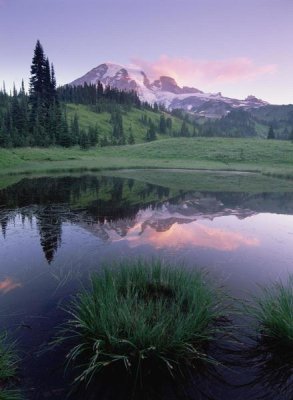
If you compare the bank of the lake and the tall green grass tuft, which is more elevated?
the bank of the lake

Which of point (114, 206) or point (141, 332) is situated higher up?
point (141, 332)

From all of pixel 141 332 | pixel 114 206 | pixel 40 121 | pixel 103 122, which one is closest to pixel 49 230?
pixel 114 206

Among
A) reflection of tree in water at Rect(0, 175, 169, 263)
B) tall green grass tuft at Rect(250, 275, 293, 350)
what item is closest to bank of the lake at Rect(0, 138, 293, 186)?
reflection of tree in water at Rect(0, 175, 169, 263)

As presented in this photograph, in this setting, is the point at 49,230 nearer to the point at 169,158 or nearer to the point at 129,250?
the point at 129,250

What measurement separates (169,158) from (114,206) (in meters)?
51.4

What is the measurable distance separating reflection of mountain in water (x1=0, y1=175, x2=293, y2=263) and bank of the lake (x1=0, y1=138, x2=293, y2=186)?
60.5ft

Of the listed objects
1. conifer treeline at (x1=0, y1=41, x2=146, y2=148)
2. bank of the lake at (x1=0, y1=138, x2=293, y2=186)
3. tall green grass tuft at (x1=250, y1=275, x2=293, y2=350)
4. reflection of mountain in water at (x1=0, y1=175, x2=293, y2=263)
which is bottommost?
reflection of mountain in water at (x1=0, y1=175, x2=293, y2=263)

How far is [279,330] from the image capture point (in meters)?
6.87

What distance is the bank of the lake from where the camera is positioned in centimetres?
5281

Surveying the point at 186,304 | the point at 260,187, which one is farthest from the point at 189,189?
the point at 186,304

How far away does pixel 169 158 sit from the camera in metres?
73.6

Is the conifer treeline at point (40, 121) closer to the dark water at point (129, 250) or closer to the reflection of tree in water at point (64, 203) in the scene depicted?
the reflection of tree in water at point (64, 203)

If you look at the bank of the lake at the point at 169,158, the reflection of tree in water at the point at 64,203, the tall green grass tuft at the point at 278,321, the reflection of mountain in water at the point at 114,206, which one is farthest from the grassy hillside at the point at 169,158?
the tall green grass tuft at the point at 278,321

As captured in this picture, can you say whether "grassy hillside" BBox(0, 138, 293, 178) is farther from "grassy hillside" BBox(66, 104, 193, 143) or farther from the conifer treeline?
"grassy hillside" BBox(66, 104, 193, 143)
